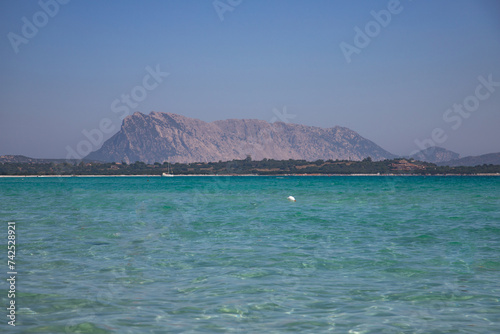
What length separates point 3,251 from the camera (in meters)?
17.2

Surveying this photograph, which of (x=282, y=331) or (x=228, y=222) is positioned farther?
(x=228, y=222)

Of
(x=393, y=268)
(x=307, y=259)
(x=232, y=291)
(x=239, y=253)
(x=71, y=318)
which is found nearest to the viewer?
(x=71, y=318)

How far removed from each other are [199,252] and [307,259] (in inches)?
161

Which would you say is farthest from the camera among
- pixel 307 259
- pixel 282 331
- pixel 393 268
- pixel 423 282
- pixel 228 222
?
pixel 228 222

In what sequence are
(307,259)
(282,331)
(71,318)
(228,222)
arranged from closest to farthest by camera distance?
(282,331), (71,318), (307,259), (228,222)

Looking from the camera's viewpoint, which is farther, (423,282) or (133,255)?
(133,255)

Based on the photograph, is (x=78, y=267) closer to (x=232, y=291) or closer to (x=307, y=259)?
(x=232, y=291)

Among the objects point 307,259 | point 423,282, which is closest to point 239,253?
point 307,259

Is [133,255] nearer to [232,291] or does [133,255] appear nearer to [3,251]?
[3,251]

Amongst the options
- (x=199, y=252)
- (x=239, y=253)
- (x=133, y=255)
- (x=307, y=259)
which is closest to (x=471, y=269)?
(x=307, y=259)

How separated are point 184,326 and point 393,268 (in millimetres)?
7665

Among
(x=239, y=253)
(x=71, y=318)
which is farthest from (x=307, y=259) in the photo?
(x=71, y=318)

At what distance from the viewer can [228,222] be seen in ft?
95.5

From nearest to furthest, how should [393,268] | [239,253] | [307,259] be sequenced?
[393,268] → [307,259] → [239,253]
